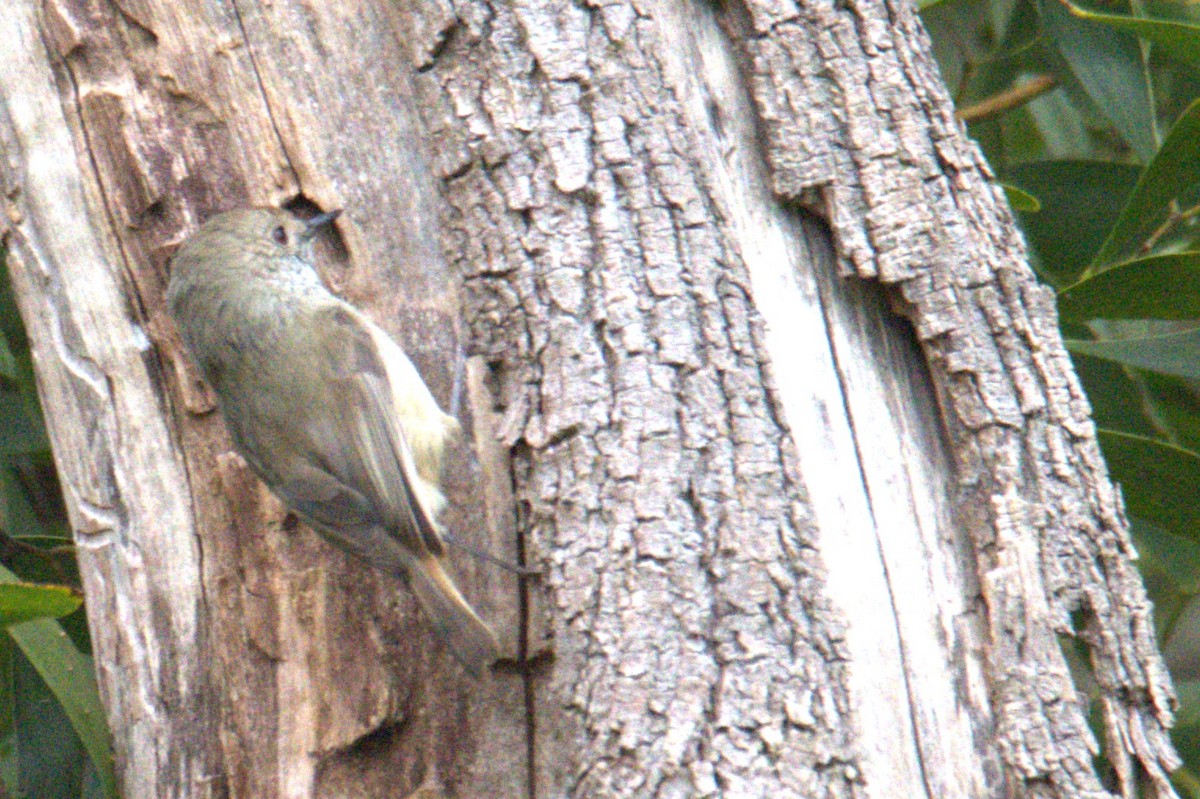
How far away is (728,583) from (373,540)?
0.76 metres

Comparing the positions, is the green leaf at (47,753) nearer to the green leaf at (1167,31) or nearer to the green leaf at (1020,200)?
the green leaf at (1020,200)

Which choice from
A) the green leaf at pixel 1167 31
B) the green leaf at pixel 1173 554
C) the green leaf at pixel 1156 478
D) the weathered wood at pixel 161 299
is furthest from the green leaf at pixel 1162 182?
the weathered wood at pixel 161 299

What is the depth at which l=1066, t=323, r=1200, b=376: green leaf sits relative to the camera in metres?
3.29

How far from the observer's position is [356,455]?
297 cm

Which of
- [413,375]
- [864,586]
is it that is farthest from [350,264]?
[864,586]

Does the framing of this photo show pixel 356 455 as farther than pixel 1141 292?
No

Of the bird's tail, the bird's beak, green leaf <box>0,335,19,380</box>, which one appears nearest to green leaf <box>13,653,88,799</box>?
green leaf <box>0,335,19,380</box>

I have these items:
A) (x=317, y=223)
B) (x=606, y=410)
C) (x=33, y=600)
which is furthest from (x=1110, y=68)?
(x=33, y=600)

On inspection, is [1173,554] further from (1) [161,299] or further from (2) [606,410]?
(1) [161,299]

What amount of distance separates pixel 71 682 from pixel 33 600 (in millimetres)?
431

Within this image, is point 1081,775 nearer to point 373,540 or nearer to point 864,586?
point 864,586

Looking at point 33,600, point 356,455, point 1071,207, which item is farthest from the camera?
point 1071,207

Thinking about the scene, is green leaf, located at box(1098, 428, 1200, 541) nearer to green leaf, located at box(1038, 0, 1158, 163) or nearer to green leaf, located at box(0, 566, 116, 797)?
green leaf, located at box(1038, 0, 1158, 163)

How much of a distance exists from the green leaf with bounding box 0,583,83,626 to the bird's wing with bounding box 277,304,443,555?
0.49 metres
